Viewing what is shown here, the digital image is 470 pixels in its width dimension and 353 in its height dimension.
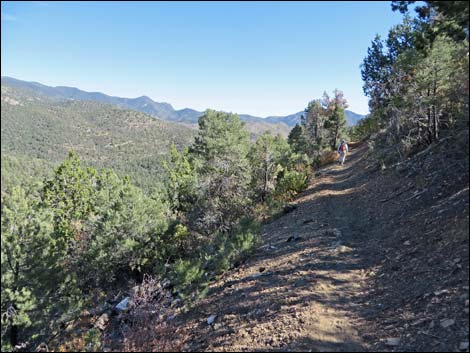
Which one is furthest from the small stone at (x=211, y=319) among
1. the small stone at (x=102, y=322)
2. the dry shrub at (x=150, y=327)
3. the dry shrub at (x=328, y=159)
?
the dry shrub at (x=328, y=159)

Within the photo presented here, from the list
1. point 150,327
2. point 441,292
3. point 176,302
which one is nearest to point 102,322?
point 176,302

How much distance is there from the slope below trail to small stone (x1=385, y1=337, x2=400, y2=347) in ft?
0.04

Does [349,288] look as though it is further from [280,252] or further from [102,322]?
[102,322]

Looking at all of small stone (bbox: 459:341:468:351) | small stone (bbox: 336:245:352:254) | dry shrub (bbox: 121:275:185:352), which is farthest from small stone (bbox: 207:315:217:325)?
small stone (bbox: 459:341:468:351)

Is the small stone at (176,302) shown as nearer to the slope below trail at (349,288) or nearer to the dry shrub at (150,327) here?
the dry shrub at (150,327)

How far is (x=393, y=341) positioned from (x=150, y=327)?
188 inches

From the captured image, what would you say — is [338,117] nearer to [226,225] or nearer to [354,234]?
[226,225]

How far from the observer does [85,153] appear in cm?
15750

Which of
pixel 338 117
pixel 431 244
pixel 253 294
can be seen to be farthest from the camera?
pixel 338 117

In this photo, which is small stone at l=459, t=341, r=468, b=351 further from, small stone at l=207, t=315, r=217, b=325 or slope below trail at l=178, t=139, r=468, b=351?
small stone at l=207, t=315, r=217, b=325

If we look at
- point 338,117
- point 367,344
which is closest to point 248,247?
point 367,344

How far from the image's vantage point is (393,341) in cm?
429

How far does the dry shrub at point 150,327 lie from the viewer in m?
5.77

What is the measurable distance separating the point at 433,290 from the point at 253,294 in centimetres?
356
